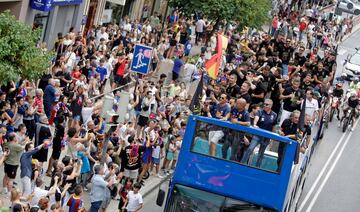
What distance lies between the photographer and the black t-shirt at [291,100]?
2542cm

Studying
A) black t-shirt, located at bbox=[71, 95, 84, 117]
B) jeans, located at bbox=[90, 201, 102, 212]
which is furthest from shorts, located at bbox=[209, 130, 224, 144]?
black t-shirt, located at bbox=[71, 95, 84, 117]

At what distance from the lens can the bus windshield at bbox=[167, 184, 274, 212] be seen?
61.5 ft

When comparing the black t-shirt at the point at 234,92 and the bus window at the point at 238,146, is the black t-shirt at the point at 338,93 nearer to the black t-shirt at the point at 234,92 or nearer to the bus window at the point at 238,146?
the black t-shirt at the point at 234,92

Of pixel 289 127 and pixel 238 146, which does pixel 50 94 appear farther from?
pixel 238 146

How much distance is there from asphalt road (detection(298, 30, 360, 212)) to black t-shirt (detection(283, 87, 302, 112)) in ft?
11.6

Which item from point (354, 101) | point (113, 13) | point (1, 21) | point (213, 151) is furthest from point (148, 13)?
point (213, 151)

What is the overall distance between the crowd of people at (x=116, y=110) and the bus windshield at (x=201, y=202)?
0.87m

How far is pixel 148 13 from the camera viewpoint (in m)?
51.6

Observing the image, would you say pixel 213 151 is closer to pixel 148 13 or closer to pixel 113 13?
pixel 113 13

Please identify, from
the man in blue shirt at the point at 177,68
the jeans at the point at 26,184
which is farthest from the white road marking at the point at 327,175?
the jeans at the point at 26,184

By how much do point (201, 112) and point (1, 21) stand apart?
17.1 feet

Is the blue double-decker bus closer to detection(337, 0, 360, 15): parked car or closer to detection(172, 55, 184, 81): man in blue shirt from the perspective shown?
detection(172, 55, 184, 81): man in blue shirt

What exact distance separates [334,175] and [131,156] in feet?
32.9

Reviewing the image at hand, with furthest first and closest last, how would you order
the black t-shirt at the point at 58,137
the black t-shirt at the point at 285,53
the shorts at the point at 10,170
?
the black t-shirt at the point at 285,53 < the black t-shirt at the point at 58,137 < the shorts at the point at 10,170
